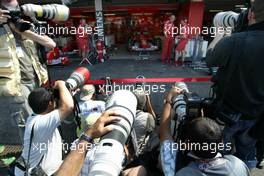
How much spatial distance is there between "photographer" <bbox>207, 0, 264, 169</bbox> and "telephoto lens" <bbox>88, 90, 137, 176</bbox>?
2.70ft

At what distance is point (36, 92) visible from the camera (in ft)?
6.48

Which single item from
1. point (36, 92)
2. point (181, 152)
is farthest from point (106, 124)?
point (36, 92)

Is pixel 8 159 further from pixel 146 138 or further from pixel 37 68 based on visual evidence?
pixel 146 138

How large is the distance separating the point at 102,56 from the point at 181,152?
915 centimetres

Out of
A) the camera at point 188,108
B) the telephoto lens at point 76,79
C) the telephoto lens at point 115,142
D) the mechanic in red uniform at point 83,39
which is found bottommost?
the mechanic in red uniform at point 83,39

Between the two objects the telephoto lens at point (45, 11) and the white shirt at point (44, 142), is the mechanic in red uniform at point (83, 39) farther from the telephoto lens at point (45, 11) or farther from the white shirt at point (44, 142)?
the white shirt at point (44, 142)

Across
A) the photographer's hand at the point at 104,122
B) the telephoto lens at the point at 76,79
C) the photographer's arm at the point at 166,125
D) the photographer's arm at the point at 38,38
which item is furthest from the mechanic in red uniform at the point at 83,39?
the photographer's hand at the point at 104,122

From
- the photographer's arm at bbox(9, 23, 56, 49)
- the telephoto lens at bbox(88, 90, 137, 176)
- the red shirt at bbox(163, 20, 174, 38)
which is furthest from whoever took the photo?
the red shirt at bbox(163, 20, 174, 38)

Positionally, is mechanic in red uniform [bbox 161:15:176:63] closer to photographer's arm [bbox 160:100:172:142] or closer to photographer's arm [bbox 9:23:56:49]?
photographer's arm [bbox 9:23:56:49]

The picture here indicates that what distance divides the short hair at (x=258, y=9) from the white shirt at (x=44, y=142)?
1.55 metres

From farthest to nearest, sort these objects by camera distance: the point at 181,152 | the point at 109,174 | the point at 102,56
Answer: the point at 102,56
the point at 181,152
the point at 109,174

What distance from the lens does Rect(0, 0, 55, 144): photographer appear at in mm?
2420

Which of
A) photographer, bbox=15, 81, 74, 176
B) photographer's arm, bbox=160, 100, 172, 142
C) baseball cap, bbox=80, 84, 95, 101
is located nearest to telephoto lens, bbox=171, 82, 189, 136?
photographer's arm, bbox=160, 100, 172, 142

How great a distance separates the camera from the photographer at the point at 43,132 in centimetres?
189
